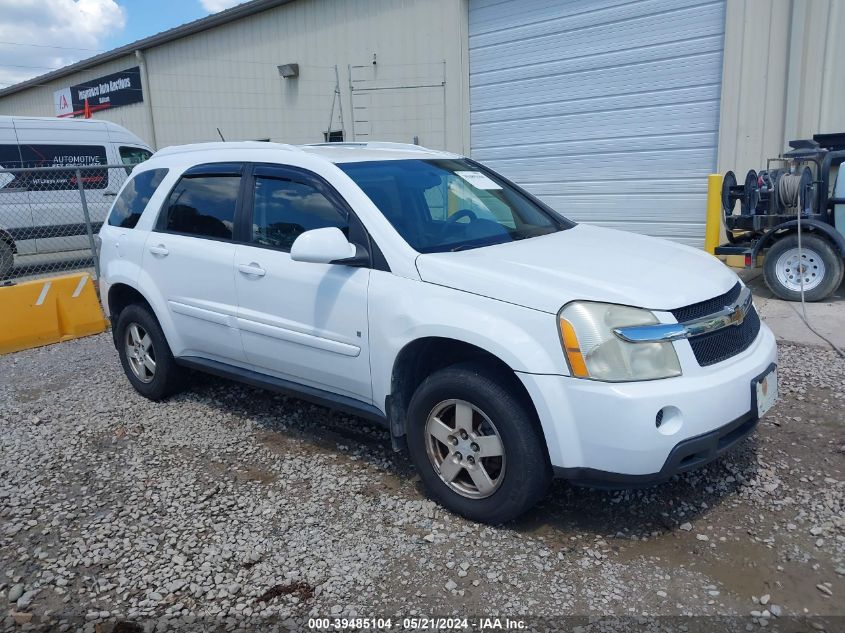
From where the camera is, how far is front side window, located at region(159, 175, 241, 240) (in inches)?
179

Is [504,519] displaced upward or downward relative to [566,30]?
downward

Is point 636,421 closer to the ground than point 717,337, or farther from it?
closer to the ground

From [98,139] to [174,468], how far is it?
9.77 metres

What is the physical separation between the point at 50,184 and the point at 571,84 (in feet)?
27.3

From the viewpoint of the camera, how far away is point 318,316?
12.8ft

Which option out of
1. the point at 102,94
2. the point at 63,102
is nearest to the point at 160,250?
the point at 102,94

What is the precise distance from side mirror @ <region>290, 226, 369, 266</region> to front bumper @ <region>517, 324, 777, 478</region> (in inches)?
45.7

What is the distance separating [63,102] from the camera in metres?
23.7

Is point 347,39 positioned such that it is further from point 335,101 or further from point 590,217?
point 590,217

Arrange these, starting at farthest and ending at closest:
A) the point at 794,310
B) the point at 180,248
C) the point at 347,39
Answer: the point at 347,39 < the point at 794,310 < the point at 180,248

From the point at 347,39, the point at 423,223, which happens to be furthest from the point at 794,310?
the point at 347,39

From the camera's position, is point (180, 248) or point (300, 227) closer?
point (300, 227)

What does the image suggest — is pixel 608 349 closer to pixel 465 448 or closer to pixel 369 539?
pixel 465 448

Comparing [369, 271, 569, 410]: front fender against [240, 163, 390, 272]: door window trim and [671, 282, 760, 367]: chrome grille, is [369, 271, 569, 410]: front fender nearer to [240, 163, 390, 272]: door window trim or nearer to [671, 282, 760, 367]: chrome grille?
[240, 163, 390, 272]: door window trim
